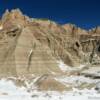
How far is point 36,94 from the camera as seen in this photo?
36875mm

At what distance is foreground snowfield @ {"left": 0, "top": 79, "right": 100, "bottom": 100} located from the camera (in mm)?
33875

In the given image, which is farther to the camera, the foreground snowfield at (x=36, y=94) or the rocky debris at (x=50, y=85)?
the rocky debris at (x=50, y=85)

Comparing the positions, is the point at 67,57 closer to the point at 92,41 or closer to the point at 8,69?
the point at 8,69

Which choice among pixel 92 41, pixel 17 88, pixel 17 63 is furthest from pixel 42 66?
pixel 92 41

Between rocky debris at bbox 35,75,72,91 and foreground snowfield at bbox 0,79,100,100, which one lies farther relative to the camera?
rocky debris at bbox 35,75,72,91

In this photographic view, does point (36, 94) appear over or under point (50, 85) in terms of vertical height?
under

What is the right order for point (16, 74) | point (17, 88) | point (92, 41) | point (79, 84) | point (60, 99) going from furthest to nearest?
point (92, 41) → point (16, 74) → point (79, 84) → point (17, 88) → point (60, 99)

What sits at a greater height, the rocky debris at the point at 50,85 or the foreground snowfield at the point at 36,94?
the rocky debris at the point at 50,85

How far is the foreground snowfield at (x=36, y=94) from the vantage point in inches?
1334

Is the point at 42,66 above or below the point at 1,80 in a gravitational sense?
above

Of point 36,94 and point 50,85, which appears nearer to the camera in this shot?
point 36,94

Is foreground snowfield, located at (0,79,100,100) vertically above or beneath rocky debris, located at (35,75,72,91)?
beneath

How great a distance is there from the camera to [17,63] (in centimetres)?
5903

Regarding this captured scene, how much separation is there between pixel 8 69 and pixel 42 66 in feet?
22.3
